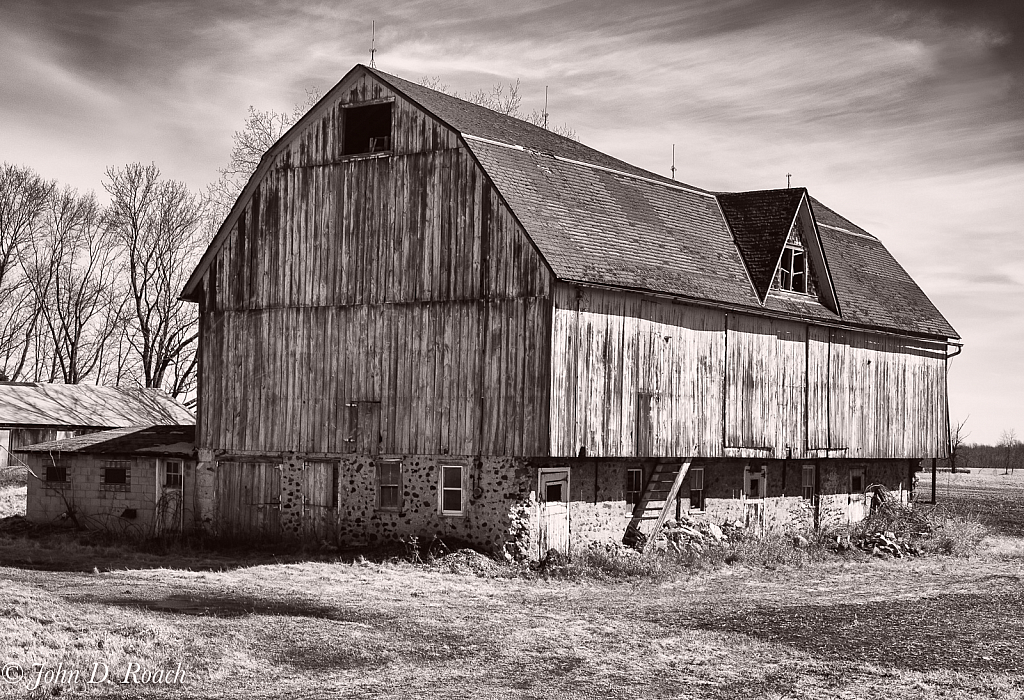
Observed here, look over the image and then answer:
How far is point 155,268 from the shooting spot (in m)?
54.8

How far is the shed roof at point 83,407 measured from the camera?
44.7 meters

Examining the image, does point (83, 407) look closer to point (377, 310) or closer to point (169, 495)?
point (169, 495)

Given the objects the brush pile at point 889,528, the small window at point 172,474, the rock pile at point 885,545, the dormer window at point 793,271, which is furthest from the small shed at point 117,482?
the brush pile at point 889,528

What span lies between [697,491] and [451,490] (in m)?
6.88

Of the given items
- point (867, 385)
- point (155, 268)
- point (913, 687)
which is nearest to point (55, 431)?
point (155, 268)

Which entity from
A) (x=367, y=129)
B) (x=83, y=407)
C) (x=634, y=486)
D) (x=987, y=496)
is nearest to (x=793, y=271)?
(x=634, y=486)

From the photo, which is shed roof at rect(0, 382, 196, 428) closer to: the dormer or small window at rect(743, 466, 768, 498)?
small window at rect(743, 466, 768, 498)

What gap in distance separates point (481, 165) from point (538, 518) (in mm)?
7692

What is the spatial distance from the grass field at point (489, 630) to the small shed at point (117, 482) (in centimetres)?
316

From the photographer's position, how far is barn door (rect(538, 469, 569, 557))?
2283 cm

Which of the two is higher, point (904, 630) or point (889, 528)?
point (889, 528)

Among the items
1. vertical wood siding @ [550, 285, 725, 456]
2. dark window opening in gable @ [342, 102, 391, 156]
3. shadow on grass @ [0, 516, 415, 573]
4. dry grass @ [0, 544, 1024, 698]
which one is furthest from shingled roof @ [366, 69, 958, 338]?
shadow on grass @ [0, 516, 415, 573]

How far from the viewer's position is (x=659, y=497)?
83.9ft

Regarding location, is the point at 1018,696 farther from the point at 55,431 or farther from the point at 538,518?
the point at 55,431
